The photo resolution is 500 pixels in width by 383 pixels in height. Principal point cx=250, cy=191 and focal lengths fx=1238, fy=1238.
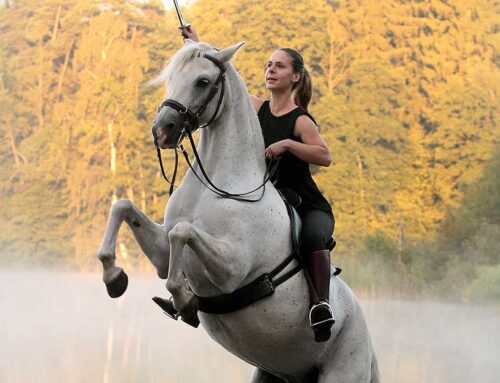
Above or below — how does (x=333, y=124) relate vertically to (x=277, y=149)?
below

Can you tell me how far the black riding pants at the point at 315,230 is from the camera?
7.11m

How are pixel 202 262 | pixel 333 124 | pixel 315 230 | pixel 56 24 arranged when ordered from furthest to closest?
pixel 56 24
pixel 333 124
pixel 315 230
pixel 202 262

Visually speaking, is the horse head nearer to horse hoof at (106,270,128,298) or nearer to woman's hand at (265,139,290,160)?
woman's hand at (265,139,290,160)

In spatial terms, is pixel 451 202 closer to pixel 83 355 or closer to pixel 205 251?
pixel 83 355

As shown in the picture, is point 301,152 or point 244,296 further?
point 301,152

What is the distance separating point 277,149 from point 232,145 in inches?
11.1

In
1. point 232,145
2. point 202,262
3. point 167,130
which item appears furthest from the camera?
point 232,145

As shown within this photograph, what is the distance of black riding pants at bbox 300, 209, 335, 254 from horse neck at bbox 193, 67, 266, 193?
0.44 m

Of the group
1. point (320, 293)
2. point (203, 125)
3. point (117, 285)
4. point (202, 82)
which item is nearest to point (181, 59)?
point (202, 82)

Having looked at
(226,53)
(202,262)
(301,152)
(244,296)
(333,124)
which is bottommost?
(333,124)

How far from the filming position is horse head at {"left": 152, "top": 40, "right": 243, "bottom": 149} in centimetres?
633

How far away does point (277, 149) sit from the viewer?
699 centimetres

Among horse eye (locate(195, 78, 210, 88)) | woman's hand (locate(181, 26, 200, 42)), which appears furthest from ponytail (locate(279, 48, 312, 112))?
horse eye (locate(195, 78, 210, 88))

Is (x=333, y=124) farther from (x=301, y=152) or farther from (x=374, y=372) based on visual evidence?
(x=301, y=152)
